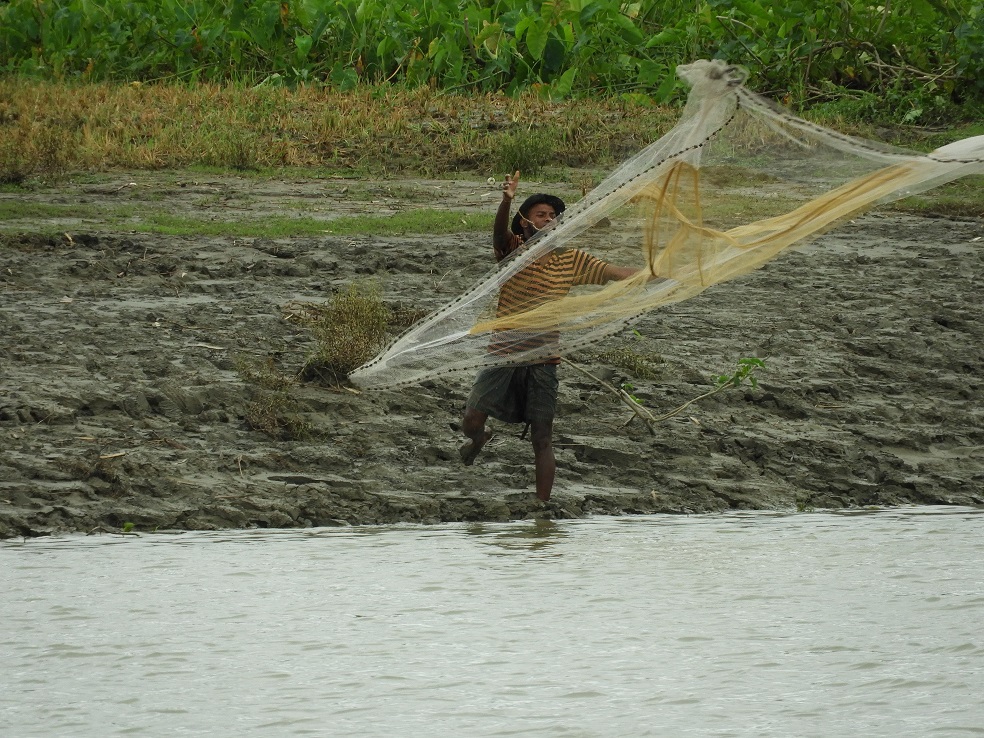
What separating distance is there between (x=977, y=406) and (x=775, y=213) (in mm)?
2748

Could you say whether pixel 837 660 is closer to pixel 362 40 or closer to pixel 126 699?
pixel 126 699

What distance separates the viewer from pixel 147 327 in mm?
8242

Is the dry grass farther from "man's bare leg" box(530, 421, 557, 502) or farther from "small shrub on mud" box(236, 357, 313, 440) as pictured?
"man's bare leg" box(530, 421, 557, 502)

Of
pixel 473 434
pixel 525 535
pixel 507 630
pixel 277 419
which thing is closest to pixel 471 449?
pixel 473 434

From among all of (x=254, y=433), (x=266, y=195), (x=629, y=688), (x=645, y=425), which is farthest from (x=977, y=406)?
(x=266, y=195)

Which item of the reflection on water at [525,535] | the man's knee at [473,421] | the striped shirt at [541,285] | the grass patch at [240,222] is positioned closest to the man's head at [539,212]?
the striped shirt at [541,285]

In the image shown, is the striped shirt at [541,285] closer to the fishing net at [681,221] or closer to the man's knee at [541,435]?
the fishing net at [681,221]

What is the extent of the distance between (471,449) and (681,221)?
1.47 m

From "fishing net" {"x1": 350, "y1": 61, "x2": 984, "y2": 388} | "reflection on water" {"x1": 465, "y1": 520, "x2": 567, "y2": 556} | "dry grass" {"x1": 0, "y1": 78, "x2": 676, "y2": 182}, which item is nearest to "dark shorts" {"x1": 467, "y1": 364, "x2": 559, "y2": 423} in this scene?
"fishing net" {"x1": 350, "y1": 61, "x2": 984, "y2": 388}

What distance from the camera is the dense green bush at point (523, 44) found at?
45.7 feet

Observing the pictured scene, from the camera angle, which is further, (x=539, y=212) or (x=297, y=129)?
(x=297, y=129)

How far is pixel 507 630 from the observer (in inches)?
203

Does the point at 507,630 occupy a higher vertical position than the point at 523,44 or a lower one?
lower

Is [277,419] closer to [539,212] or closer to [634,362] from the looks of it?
[539,212]
